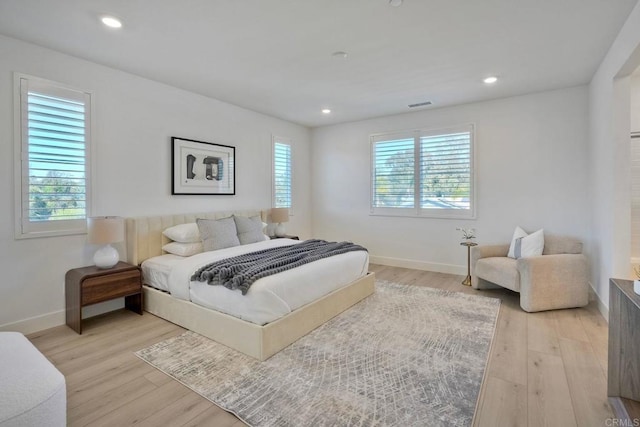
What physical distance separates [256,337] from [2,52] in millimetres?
3272

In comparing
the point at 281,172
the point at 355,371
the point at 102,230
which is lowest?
the point at 355,371

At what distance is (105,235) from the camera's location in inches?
119

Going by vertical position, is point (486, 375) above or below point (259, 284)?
below

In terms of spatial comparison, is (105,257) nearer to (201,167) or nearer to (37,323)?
(37,323)

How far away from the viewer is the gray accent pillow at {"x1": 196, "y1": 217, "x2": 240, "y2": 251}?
12.2ft

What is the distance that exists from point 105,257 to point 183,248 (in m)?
0.74

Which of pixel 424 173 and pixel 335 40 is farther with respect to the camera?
pixel 424 173

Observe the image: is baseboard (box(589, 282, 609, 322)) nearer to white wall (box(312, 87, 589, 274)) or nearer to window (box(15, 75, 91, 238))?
white wall (box(312, 87, 589, 274))

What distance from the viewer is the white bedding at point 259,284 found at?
2.48 meters

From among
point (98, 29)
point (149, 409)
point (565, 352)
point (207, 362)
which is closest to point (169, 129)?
point (98, 29)

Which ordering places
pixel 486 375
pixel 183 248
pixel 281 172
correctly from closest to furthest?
pixel 486 375
pixel 183 248
pixel 281 172


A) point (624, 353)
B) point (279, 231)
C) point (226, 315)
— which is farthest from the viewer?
point (279, 231)

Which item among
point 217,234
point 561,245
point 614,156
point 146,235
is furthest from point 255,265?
point 561,245

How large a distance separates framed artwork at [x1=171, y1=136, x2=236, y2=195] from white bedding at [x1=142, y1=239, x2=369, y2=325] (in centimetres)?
109
